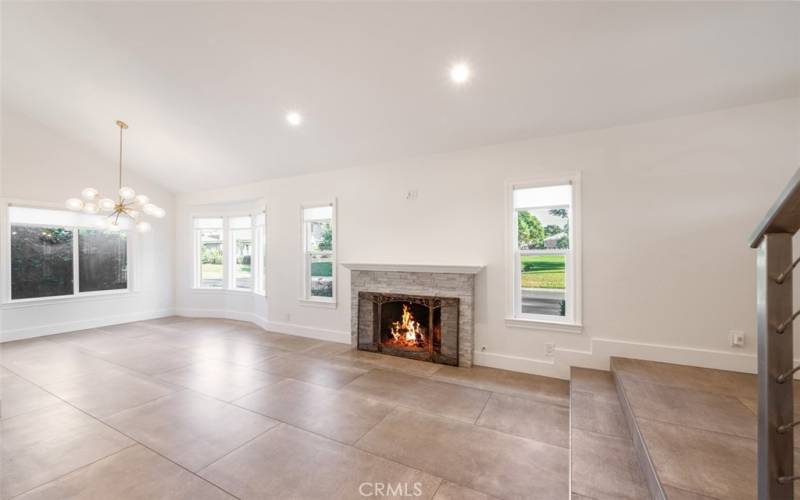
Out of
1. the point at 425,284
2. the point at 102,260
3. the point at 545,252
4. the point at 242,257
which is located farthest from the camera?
the point at 242,257

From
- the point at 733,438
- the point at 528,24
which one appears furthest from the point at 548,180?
the point at 733,438

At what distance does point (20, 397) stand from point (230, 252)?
4.31 m

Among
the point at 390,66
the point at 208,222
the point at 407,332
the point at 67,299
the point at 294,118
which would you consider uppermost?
the point at 390,66

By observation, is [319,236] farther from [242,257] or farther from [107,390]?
[107,390]

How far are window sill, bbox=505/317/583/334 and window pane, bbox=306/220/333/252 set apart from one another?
314 cm

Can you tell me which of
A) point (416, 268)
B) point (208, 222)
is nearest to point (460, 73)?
point (416, 268)

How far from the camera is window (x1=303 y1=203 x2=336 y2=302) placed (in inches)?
223

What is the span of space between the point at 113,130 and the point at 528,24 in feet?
21.1

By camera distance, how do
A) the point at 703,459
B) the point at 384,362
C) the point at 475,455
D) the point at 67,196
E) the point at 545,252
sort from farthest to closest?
1. the point at 67,196
2. the point at 384,362
3. the point at 545,252
4. the point at 475,455
5. the point at 703,459

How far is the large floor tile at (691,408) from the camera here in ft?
7.35

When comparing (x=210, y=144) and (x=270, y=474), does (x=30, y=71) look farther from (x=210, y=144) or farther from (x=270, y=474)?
(x=270, y=474)

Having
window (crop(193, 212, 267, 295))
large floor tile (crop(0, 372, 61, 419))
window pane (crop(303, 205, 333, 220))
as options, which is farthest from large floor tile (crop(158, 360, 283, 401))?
window (crop(193, 212, 267, 295))

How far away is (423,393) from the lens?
11.5 feet

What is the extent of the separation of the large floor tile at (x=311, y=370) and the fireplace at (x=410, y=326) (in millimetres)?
771
